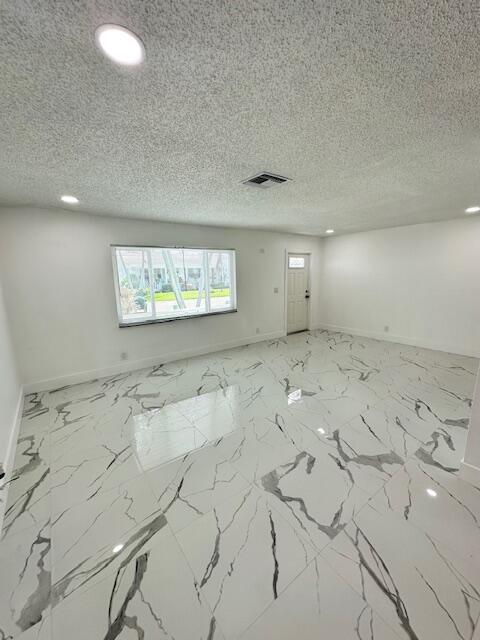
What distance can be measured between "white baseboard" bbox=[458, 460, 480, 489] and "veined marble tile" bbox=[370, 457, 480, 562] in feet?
0.12

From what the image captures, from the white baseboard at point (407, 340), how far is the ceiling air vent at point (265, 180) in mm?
4412

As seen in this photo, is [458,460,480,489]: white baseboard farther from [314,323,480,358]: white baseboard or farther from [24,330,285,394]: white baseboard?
[24,330,285,394]: white baseboard

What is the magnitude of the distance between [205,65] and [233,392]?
296 centimetres

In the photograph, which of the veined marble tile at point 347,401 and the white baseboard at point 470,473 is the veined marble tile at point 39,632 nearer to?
the veined marble tile at point 347,401

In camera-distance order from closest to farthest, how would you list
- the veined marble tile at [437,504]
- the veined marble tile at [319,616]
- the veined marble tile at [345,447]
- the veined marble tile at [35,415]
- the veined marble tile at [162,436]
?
the veined marble tile at [319,616] < the veined marble tile at [437,504] < the veined marble tile at [345,447] < the veined marble tile at [162,436] < the veined marble tile at [35,415]

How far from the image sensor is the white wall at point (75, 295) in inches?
122

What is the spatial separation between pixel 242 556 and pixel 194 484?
0.59 meters

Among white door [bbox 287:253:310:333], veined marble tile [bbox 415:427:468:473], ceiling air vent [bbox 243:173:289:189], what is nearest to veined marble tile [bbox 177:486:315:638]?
veined marble tile [bbox 415:427:468:473]

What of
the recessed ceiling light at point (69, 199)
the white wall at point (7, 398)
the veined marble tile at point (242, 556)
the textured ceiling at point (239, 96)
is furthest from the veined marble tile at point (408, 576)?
the recessed ceiling light at point (69, 199)

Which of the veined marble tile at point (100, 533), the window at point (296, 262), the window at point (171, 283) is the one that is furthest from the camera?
the window at point (296, 262)

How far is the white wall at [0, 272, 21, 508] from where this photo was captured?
1.95m

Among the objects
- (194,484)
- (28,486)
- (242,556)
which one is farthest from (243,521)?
(28,486)

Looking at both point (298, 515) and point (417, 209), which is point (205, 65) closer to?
point (298, 515)

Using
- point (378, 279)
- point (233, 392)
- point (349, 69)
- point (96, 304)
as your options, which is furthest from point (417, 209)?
point (96, 304)
